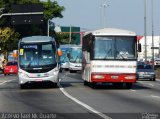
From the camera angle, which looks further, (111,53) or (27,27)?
(27,27)

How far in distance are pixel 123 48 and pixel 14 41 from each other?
2395 inches

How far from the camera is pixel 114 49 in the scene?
33.7 metres

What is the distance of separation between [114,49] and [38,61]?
174 inches

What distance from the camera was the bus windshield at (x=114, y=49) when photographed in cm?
3369

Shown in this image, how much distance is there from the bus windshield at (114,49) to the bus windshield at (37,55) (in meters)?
2.81

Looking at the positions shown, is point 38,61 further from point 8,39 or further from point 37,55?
point 8,39

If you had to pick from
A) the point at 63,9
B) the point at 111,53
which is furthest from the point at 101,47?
the point at 63,9

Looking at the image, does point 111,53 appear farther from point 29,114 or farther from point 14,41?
point 14,41

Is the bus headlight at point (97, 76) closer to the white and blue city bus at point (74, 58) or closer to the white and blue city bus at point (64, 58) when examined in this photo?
the white and blue city bus at point (74, 58)

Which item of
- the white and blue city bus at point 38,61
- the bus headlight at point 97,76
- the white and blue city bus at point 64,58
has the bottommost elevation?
the white and blue city bus at point 64,58

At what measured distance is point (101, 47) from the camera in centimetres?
3375

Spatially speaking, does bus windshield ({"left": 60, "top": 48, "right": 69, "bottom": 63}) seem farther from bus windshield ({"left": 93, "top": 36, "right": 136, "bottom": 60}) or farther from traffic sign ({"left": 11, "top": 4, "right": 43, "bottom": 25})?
bus windshield ({"left": 93, "top": 36, "right": 136, "bottom": 60})

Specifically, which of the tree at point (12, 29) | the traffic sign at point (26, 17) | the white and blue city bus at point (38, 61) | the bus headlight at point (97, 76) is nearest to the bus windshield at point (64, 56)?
the traffic sign at point (26, 17)

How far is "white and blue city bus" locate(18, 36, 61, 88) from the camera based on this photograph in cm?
3462
